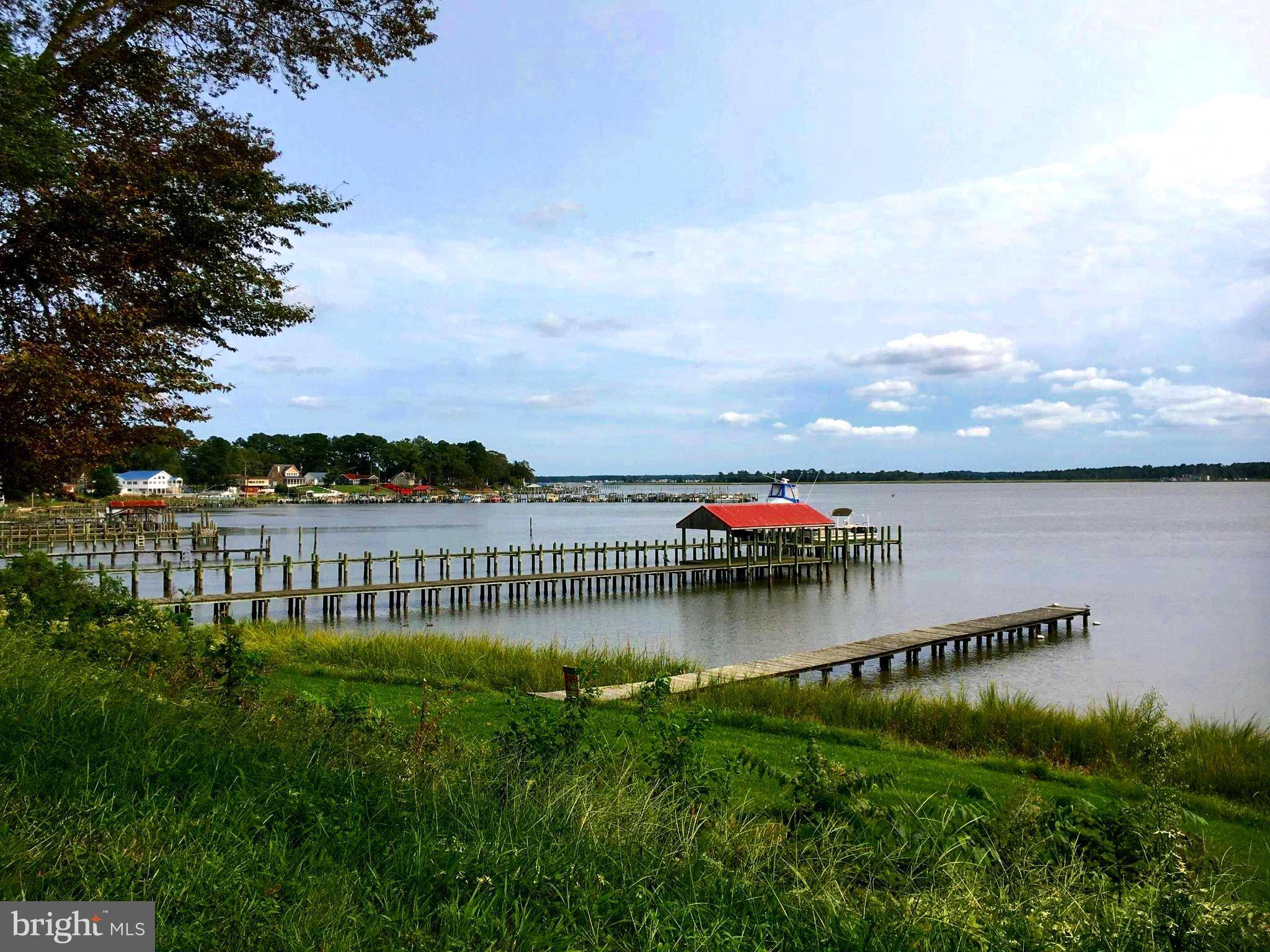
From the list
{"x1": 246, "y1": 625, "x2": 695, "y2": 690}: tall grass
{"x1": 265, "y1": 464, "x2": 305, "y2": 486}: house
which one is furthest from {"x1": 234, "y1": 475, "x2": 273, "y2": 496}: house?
{"x1": 246, "y1": 625, "x2": 695, "y2": 690}: tall grass

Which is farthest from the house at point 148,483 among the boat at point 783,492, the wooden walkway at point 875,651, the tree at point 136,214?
the tree at point 136,214

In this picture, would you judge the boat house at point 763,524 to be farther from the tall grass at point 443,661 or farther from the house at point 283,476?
the house at point 283,476

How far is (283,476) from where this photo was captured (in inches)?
7367

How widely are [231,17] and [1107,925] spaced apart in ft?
39.4

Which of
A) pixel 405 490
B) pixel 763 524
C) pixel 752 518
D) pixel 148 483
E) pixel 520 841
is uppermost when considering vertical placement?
pixel 148 483

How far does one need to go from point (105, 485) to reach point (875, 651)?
113 meters

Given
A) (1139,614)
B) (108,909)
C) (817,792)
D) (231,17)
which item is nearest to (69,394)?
(231,17)

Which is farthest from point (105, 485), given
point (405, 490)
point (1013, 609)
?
point (1013, 609)

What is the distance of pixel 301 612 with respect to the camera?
31.7 m

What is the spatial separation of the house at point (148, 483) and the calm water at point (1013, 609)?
72.4 m

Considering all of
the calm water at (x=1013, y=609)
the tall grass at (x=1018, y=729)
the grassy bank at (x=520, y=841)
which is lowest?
the calm water at (x=1013, y=609)

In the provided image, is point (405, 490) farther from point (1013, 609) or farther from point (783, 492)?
point (1013, 609)

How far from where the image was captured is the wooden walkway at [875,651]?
1452 cm

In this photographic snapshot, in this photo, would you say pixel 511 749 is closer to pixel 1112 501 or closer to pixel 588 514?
pixel 588 514
